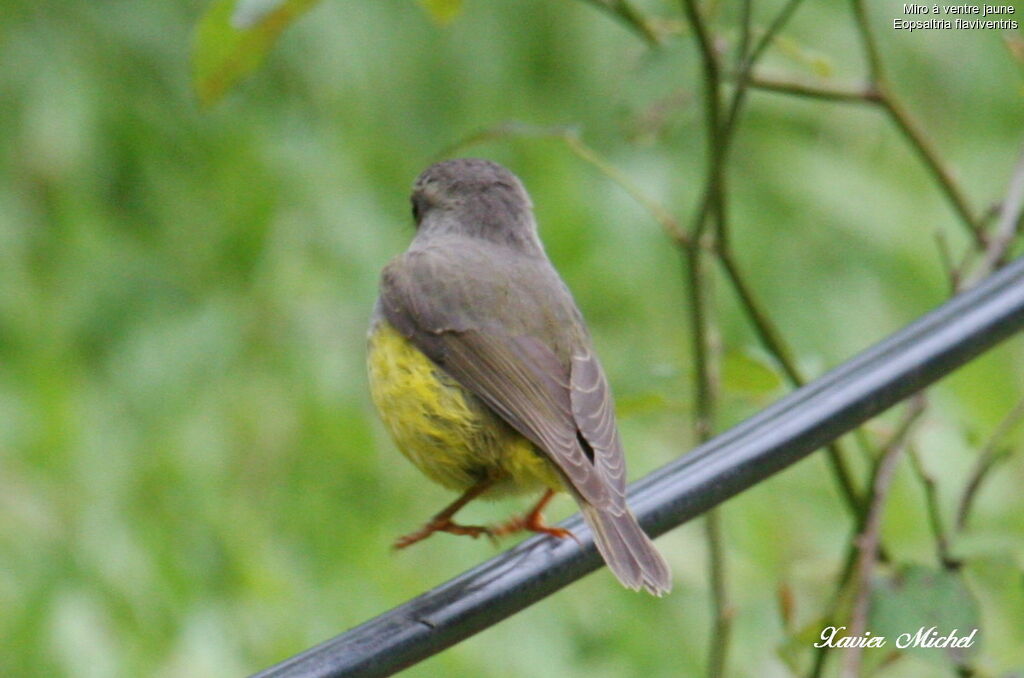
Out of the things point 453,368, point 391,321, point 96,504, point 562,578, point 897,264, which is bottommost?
point 562,578

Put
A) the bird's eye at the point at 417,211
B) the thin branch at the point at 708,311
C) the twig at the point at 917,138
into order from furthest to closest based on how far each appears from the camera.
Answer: the bird's eye at the point at 417,211 < the twig at the point at 917,138 < the thin branch at the point at 708,311

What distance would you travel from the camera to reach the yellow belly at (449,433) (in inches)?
109

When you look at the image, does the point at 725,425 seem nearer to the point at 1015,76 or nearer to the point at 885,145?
the point at 885,145

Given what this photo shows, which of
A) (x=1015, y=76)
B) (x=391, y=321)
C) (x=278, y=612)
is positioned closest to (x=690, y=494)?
(x=391, y=321)

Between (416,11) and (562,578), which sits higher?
(416,11)

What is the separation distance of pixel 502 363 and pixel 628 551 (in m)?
0.57

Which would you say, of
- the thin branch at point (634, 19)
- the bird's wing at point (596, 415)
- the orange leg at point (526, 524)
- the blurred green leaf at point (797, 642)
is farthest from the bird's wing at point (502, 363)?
the thin branch at point (634, 19)

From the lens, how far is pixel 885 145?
537 cm

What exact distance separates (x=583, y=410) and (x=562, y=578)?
66 centimetres

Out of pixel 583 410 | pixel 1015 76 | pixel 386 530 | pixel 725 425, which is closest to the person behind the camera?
pixel 583 410

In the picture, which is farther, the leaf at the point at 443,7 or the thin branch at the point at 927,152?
the thin branch at the point at 927,152

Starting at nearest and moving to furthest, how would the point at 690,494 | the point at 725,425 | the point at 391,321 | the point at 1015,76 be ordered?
the point at 690,494
the point at 391,321
the point at 725,425
the point at 1015,76

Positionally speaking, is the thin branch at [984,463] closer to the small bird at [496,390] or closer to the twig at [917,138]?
the twig at [917,138]

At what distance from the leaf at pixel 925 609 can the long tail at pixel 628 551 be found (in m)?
0.43
